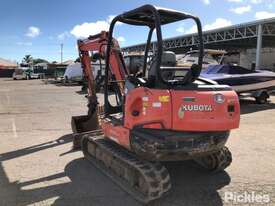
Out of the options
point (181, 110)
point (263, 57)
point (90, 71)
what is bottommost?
point (181, 110)

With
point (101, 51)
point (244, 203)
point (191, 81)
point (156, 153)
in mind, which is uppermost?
point (101, 51)

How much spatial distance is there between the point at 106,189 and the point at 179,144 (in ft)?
4.44

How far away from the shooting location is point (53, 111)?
13.6 meters

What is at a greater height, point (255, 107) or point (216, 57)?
point (216, 57)

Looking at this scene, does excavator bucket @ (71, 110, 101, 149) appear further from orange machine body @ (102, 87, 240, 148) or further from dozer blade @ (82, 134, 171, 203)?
orange machine body @ (102, 87, 240, 148)

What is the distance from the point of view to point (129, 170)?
5227 millimetres

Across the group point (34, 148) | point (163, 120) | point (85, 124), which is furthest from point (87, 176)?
point (85, 124)

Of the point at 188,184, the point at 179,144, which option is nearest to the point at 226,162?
the point at 188,184

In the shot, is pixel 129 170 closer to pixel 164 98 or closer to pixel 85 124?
pixel 164 98

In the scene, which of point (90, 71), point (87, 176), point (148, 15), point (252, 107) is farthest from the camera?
point (252, 107)

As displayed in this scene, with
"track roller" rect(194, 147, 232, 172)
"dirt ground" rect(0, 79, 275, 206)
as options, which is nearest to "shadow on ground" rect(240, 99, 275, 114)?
"dirt ground" rect(0, 79, 275, 206)

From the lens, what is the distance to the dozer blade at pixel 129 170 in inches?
185

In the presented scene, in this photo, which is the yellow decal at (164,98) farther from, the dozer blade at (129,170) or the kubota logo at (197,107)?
the dozer blade at (129,170)

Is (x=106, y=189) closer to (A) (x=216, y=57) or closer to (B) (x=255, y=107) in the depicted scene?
(B) (x=255, y=107)
